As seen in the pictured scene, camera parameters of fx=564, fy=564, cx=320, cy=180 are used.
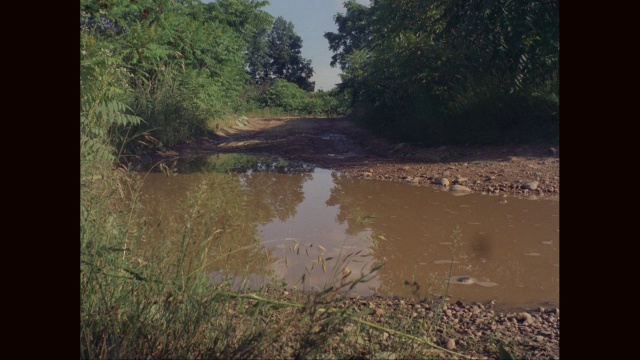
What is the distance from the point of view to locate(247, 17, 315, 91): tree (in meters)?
52.2

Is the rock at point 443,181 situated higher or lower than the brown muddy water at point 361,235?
higher

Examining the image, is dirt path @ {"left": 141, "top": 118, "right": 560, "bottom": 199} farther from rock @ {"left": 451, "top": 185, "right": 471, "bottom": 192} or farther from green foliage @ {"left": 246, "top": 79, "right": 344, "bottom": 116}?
green foliage @ {"left": 246, "top": 79, "right": 344, "bottom": 116}

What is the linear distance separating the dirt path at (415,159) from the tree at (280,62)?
3626cm

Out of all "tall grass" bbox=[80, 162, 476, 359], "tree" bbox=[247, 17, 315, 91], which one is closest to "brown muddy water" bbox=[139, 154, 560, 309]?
"tall grass" bbox=[80, 162, 476, 359]

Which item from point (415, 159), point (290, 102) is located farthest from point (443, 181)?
point (290, 102)

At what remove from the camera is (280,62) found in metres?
54.4

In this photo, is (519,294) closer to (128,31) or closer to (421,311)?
(421,311)

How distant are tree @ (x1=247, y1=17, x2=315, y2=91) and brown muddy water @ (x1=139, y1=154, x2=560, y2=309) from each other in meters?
44.0

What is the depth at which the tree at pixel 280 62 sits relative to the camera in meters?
52.2

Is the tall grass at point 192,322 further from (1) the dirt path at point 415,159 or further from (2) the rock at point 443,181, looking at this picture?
(2) the rock at point 443,181

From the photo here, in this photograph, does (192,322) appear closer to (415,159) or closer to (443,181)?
(443,181)

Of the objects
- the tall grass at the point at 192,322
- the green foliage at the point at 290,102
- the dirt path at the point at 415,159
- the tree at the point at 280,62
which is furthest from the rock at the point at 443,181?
the tree at the point at 280,62
